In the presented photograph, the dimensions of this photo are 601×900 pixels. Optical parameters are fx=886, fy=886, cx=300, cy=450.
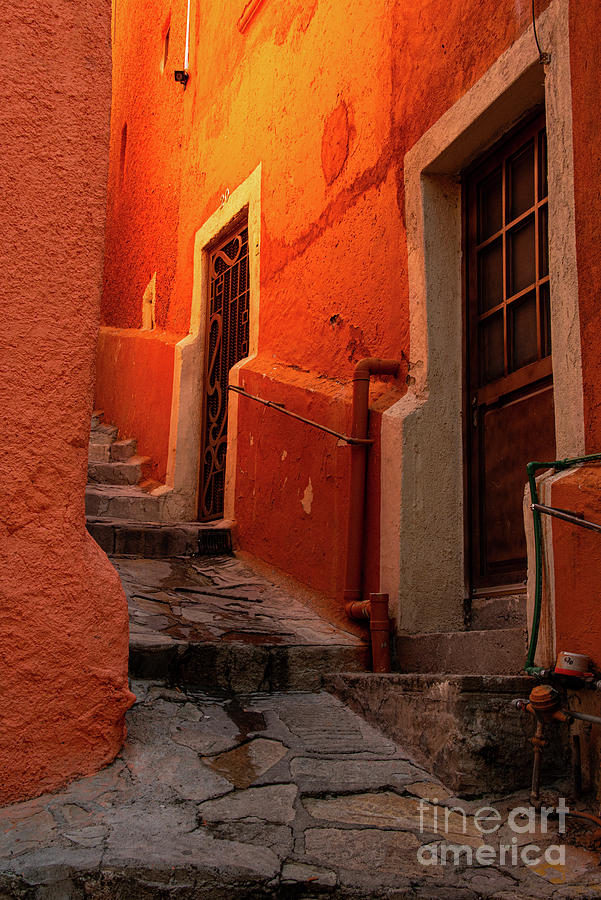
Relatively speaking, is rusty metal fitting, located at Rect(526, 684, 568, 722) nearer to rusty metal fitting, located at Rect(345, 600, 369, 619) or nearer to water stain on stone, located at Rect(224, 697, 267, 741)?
water stain on stone, located at Rect(224, 697, 267, 741)

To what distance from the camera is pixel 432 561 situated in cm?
426

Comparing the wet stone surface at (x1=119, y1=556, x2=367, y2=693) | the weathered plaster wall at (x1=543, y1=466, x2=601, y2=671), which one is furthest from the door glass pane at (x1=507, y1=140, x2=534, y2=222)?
the wet stone surface at (x1=119, y1=556, x2=367, y2=693)

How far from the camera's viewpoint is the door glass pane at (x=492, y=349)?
13.9 ft

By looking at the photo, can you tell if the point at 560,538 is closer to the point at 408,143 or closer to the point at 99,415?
the point at 408,143

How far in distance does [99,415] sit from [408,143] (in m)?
6.23

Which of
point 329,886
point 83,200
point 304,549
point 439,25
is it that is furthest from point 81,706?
point 439,25

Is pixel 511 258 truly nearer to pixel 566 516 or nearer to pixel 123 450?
pixel 566 516

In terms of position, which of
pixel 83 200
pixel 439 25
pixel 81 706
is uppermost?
pixel 439 25

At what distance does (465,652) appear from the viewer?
3.64 metres

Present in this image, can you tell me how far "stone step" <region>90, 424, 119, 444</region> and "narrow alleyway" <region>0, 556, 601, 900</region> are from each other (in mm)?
5407


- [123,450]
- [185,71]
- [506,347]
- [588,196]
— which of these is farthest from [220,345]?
[588,196]

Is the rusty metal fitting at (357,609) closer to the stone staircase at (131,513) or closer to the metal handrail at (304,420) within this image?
the metal handrail at (304,420)

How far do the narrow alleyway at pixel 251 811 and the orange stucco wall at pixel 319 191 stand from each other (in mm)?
1274

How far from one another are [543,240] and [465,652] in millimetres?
1830
